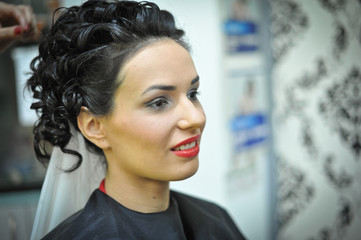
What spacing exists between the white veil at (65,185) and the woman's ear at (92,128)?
0.09 metres

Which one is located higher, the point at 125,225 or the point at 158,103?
the point at 158,103

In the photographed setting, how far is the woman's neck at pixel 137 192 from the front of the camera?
1084 millimetres

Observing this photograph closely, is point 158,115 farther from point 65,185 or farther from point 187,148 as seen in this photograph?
point 65,185

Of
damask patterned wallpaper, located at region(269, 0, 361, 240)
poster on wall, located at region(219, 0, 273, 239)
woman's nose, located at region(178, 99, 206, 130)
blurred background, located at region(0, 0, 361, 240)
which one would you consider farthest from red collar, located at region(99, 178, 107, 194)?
damask patterned wallpaper, located at region(269, 0, 361, 240)

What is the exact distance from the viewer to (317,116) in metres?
2.65

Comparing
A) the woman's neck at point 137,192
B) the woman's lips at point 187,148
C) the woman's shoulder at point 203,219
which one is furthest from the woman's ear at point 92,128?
the woman's shoulder at point 203,219

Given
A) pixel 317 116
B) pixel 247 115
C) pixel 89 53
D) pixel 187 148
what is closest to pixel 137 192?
pixel 187 148

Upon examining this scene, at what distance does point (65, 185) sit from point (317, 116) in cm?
216

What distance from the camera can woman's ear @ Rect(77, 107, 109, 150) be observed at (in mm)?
1052

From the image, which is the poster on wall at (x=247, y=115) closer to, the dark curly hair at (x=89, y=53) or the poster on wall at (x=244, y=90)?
the poster on wall at (x=244, y=90)

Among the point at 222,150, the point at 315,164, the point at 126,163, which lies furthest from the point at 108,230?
the point at 315,164

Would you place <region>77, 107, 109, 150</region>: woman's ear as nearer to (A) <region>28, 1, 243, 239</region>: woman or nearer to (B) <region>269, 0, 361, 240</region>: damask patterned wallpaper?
(A) <region>28, 1, 243, 239</region>: woman

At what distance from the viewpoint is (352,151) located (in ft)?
8.43

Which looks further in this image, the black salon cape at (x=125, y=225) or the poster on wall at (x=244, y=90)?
the poster on wall at (x=244, y=90)
